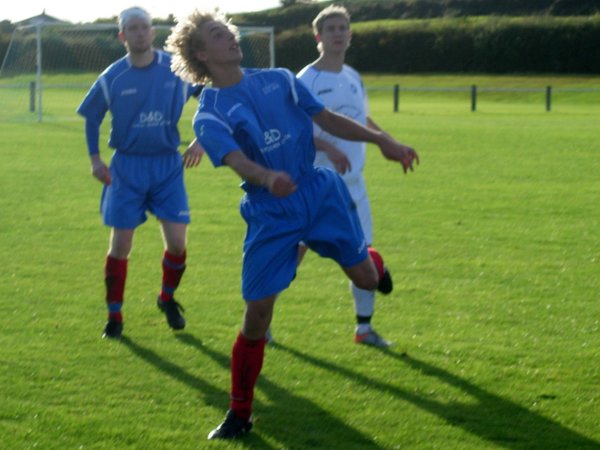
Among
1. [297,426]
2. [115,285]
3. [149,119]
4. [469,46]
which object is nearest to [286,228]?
[297,426]

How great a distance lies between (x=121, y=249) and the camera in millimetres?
8305

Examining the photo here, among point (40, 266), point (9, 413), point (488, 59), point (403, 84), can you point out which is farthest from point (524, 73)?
point (9, 413)

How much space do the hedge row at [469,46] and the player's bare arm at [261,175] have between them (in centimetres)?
5837

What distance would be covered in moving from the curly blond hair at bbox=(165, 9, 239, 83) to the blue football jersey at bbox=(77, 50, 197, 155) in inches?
Answer: 78.8

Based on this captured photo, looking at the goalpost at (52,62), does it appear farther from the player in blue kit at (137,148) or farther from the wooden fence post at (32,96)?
the player in blue kit at (137,148)

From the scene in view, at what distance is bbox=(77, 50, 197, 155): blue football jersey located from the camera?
8.14 meters

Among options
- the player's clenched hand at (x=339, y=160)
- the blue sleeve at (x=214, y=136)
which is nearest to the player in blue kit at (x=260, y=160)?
the blue sleeve at (x=214, y=136)

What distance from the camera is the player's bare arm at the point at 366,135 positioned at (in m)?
6.11

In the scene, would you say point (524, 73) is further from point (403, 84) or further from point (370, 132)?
point (370, 132)

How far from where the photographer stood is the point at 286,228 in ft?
19.5

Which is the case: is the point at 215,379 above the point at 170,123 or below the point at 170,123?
below

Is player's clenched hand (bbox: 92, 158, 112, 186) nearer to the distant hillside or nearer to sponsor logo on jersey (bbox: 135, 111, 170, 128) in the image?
sponsor logo on jersey (bbox: 135, 111, 170, 128)

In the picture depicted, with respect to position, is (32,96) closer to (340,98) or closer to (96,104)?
(96,104)

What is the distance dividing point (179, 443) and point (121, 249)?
8.51 feet
